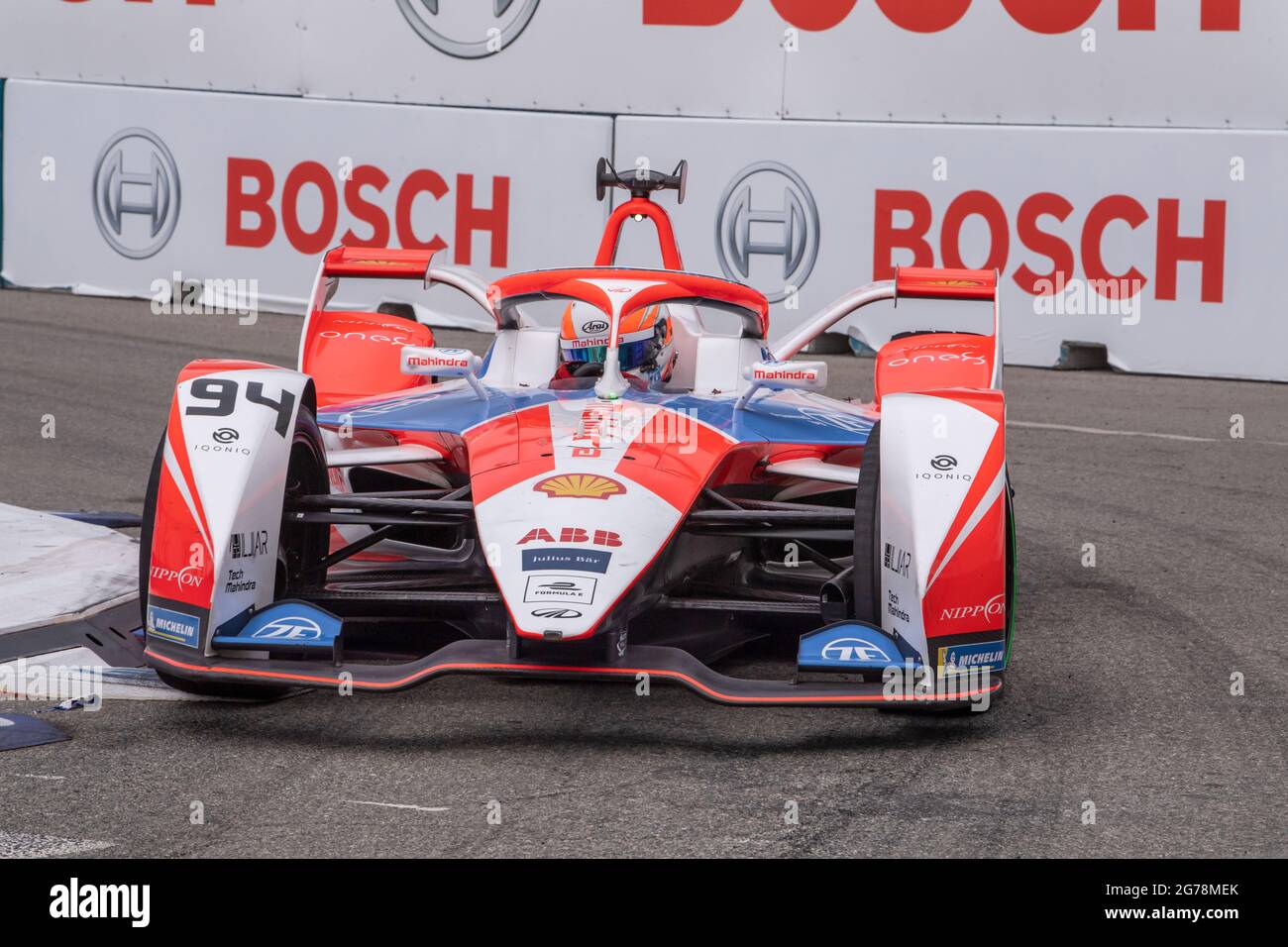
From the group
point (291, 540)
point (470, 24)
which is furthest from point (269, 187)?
point (291, 540)

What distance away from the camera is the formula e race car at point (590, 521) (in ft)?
15.9

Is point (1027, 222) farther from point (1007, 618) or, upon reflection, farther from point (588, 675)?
point (588, 675)

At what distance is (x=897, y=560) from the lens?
5.00 meters

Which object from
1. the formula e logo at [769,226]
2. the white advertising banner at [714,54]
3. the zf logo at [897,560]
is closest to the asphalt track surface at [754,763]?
the zf logo at [897,560]

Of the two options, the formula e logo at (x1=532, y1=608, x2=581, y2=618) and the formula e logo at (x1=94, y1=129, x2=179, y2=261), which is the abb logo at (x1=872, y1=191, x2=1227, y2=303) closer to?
the formula e logo at (x1=94, y1=129, x2=179, y2=261)

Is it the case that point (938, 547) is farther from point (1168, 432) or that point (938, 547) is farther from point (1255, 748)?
point (1168, 432)

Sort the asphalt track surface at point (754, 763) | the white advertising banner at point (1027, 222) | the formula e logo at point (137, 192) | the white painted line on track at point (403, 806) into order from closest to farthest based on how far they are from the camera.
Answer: the asphalt track surface at point (754, 763), the white painted line on track at point (403, 806), the white advertising banner at point (1027, 222), the formula e logo at point (137, 192)

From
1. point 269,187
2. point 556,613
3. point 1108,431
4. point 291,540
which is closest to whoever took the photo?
point 556,613

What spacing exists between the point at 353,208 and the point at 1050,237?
217 inches

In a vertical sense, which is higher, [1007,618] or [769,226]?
[769,226]

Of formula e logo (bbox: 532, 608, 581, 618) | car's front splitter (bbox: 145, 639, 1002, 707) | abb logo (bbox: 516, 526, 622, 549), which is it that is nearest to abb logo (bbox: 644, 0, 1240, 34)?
car's front splitter (bbox: 145, 639, 1002, 707)

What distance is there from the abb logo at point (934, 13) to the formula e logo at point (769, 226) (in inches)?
47.1

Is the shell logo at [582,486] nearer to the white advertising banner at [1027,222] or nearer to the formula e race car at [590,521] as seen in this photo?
the formula e race car at [590,521]

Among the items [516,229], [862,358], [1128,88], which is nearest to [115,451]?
[516,229]
